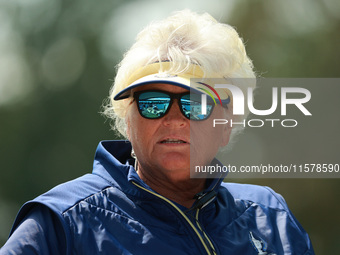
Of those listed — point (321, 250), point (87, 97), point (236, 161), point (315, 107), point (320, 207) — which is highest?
point (87, 97)

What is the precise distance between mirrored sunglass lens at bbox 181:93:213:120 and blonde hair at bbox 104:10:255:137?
13 centimetres

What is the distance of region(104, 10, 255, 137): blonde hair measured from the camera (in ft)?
9.13

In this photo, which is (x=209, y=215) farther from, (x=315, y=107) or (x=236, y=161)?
(x=315, y=107)

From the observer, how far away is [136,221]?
248 centimetres

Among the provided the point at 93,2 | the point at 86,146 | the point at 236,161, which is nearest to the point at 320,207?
the point at 236,161

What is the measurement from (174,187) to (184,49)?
0.66 m

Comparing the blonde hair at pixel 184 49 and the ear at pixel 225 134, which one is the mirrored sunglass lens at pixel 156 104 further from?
the ear at pixel 225 134

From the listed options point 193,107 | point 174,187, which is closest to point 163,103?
point 193,107

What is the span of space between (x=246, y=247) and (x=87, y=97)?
1574cm

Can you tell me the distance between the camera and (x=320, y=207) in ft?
37.7

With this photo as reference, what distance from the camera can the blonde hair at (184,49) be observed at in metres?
2.78

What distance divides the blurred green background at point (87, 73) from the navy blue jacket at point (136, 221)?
5.62 metres

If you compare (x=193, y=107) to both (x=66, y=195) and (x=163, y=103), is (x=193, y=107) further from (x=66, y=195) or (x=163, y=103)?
(x=66, y=195)

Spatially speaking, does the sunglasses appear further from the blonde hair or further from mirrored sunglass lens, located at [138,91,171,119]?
the blonde hair
